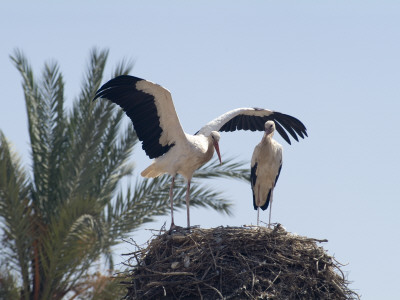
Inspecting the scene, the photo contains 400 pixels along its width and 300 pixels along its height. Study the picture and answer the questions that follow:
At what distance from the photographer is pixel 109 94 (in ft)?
43.5

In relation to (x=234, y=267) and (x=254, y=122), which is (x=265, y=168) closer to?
(x=254, y=122)

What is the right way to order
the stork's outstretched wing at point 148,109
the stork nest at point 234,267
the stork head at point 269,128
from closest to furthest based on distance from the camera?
the stork nest at point 234,267 → the stork's outstretched wing at point 148,109 → the stork head at point 269,128

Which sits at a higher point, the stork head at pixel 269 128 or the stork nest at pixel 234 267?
the stork head at pixel 269 128

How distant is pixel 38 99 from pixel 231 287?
649 centimetres

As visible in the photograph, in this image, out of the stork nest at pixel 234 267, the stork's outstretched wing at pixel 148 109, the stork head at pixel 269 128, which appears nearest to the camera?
the stork nest at pixel 234 267

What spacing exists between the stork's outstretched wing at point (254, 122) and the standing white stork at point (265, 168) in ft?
2.19

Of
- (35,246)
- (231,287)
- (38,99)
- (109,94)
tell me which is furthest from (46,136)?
(231,287)

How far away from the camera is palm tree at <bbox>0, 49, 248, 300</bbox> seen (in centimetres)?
1533

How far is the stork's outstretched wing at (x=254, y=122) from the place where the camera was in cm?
1434

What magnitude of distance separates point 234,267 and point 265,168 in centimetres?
282

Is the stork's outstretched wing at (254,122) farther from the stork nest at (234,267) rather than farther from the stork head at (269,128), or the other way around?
the stork nest at (234,267)

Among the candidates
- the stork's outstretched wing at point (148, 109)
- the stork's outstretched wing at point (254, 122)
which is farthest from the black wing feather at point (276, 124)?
the stork's outstretched wing at point (148, 109)

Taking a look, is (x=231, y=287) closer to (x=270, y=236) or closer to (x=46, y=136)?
(x=270, y=236)

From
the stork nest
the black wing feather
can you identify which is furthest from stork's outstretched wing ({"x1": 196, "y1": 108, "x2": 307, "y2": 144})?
the stork nest
